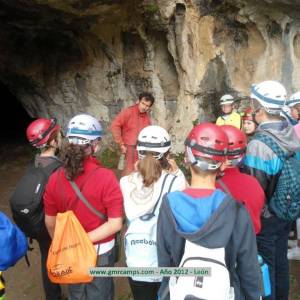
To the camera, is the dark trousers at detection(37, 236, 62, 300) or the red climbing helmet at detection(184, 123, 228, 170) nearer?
the red climbing helmet at detection(184, 123, 228, 170)

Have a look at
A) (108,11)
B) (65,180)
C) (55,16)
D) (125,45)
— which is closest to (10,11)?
(55,16)

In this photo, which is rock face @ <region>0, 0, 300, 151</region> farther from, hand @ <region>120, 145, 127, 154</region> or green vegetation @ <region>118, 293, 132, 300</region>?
green vegetation @ <region>118, 293, 132, 300</region>

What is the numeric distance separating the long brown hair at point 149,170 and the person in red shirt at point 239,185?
14.6 inches

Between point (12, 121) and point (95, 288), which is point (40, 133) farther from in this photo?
point (12, 121)

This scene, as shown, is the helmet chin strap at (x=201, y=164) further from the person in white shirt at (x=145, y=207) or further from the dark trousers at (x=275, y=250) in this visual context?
the dark trousers at (x=275, y=250)

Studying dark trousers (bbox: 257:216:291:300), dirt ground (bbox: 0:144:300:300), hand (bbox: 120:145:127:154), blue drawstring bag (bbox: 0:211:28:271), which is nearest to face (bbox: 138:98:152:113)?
hand (bbox: 120:145:127:154)

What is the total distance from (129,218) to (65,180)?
0.46m

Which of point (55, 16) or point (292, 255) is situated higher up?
point (55, 16)

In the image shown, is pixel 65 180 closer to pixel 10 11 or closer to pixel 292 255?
pixel 292 255

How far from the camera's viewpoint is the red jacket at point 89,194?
2.41 m

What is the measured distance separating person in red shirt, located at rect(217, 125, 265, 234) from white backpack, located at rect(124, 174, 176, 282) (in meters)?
0.34

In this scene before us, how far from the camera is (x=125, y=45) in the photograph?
8.10 m

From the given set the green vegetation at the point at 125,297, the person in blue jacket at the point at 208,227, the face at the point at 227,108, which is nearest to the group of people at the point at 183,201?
the person in blue jacket at the point at 208,227

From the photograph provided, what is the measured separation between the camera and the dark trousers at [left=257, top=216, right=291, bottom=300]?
9.20 feet
